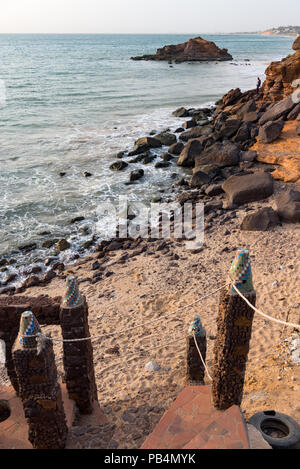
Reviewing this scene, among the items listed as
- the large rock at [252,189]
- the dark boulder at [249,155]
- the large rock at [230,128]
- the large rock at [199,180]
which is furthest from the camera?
the large rock at [230,128]

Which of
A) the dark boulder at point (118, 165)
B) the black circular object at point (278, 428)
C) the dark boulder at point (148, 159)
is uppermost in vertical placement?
the dark boulder at point (148, 159)

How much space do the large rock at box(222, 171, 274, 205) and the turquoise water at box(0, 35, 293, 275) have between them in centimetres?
521

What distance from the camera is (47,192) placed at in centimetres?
2097

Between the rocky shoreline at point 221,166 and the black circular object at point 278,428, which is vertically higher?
the rocky shoreline at point 221,166

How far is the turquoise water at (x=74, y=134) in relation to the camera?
18.7 m

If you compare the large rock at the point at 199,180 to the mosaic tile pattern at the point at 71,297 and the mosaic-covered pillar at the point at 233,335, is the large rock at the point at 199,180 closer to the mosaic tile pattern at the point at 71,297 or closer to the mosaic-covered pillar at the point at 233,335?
the mosaic-covered pillar at the point at 233,335

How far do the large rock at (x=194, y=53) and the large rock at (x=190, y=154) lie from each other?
7138cm

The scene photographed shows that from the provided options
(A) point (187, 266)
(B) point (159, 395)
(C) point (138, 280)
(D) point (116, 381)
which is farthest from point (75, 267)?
(B) point (159, 395)

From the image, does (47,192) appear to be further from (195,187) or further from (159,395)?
(159,395)

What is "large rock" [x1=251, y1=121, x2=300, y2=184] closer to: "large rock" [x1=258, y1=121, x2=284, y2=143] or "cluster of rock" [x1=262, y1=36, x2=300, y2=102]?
"large rock" [x1=258, y1=121, x2=284, y2=143]

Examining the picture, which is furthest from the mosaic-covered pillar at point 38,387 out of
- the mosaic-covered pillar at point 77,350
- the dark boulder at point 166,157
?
the dark boulder at point 166,157

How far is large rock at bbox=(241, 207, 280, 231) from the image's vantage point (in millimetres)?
13750

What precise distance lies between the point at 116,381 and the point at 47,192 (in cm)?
1465

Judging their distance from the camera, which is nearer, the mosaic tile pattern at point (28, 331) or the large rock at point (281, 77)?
the mosaic tile pattern at point (28, 331)
